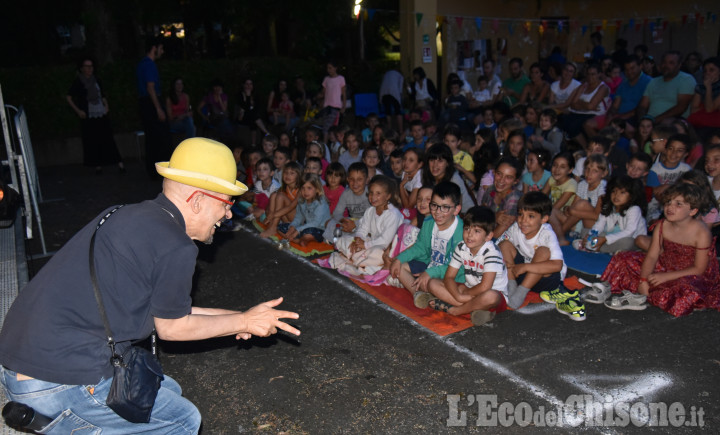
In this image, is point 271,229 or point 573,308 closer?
point 573,308

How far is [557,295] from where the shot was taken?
5289mm

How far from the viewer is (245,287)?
614 cm

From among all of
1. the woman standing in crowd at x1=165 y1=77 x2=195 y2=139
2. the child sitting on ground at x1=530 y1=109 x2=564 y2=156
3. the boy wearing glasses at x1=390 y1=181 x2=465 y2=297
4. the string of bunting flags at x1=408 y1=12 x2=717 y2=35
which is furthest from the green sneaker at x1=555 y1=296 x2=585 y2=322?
the string of bunting flags at x1=408 y1=12 x2=717 y2=35

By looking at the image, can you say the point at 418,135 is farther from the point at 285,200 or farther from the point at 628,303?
the point at 628,303

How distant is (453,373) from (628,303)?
1.99 metres

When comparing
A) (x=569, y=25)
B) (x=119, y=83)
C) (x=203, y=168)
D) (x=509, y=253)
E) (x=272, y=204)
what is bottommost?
(x=509, y=253)

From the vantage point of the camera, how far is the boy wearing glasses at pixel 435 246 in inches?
216

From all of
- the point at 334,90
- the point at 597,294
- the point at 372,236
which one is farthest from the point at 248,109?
the point at 597,294

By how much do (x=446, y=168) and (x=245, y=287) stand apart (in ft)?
8.80

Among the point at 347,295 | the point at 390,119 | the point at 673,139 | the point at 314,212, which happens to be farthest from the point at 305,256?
the point at 390,119

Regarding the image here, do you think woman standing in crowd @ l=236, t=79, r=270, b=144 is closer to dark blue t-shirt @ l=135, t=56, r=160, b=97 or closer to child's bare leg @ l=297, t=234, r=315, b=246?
dark blue t-shirt @ l=135, t=56, r=160, b=97

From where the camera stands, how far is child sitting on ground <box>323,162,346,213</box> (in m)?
7.84

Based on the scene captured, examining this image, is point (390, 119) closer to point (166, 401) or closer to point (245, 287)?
point (245, 287)

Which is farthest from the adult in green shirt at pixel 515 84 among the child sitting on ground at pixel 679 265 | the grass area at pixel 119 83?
the child sitting on ground at pixel 679 265
